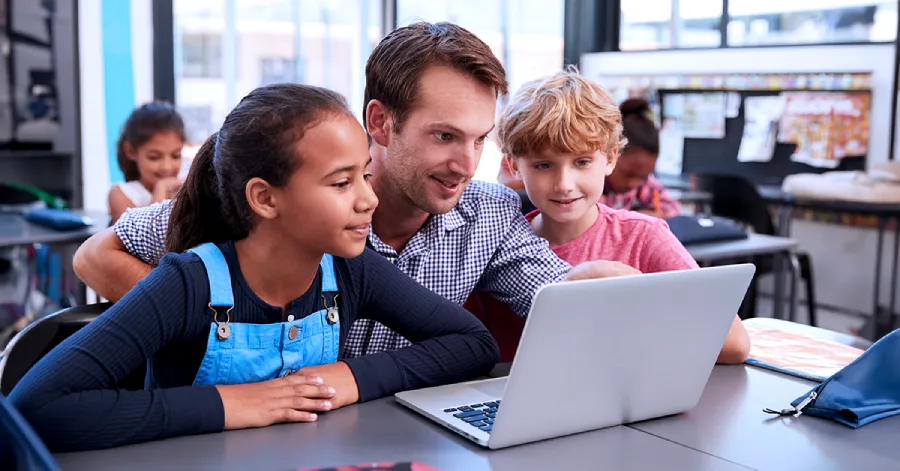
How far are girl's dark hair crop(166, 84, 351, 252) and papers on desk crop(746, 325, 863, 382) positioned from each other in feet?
2.46

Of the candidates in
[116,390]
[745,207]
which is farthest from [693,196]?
[116,390]

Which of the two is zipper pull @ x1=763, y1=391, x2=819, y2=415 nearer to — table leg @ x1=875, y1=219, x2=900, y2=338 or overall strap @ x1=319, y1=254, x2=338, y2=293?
overall strap @ x1=319, y1=254, x2=338, y2=293

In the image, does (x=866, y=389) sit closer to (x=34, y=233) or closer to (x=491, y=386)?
(x=491, y=386)

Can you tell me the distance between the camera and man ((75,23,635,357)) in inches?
55.8

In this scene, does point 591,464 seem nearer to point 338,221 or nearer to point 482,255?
point 338,221

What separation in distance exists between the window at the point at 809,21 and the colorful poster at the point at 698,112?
0.35 m

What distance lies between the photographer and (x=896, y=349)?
1109 millimetres

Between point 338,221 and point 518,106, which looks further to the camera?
point 518,106

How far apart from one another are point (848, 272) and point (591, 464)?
3955 millimetres

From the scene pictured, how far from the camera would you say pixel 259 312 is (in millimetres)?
1120

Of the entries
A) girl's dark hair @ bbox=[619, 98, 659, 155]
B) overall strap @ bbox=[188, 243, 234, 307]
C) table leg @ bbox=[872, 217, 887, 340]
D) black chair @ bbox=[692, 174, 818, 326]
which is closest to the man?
overall strap @ bbox=[188, 243, 234, 307]

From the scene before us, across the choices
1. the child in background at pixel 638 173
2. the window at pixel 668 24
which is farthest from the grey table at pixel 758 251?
the window at pixel 668 24

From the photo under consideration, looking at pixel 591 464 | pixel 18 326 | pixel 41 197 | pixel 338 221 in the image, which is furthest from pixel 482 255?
pixel 41 197

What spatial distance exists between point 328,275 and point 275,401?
0.23 m
